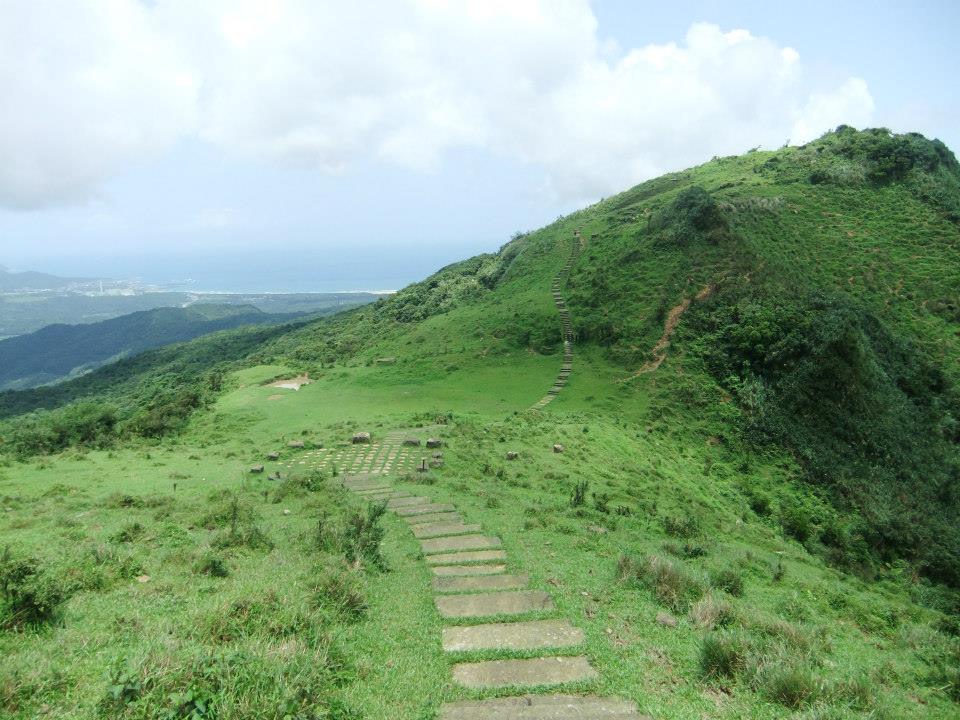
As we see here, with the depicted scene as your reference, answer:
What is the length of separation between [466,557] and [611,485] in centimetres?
881

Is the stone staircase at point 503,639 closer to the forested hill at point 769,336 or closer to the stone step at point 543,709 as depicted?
the stone step at point 543,709

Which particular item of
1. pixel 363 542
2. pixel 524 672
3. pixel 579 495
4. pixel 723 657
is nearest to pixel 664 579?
pixel 723 657

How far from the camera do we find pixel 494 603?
27.8ft

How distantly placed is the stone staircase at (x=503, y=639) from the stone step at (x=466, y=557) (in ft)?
0.06

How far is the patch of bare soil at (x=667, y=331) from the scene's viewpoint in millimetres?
29969

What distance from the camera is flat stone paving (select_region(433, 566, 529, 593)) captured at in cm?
902

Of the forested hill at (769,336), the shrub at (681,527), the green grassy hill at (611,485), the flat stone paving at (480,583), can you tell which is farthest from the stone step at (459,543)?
the forested hill at (769,336)

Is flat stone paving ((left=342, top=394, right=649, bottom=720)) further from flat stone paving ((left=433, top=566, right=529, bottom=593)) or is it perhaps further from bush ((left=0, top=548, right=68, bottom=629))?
bush ((left=0, top=548, right=68, bottom=629))

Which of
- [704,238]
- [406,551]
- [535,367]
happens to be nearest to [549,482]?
[406,551]

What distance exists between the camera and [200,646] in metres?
5.94

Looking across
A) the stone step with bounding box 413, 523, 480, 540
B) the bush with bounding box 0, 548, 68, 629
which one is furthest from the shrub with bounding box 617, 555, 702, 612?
the bush with bounding box 0, 548, 68, 629

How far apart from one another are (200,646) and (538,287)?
38.7m

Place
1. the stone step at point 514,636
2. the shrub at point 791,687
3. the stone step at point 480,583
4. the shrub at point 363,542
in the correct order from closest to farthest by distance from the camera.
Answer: the shrub at point 791,687, the stone step at point 514,636, the stone step at point 480,583, the shrub at point 363,542

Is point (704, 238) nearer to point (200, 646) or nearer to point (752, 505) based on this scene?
point (752, 505)
